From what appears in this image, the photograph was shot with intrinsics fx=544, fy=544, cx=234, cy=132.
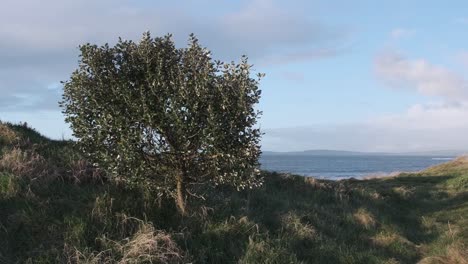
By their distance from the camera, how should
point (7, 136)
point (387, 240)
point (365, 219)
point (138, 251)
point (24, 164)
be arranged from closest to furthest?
point (138, 251) → point (24, 164) → point (387, 240) → point (7, 136) → point (365, 219)

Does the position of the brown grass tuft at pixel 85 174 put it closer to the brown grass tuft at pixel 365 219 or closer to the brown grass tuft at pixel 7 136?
the brown grass tuft at pixel 7 136

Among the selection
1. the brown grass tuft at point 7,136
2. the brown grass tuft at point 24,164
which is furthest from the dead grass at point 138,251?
the brown grass tuft at point 7,136

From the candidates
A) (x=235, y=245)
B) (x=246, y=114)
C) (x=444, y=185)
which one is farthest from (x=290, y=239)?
(x=444, y=185)

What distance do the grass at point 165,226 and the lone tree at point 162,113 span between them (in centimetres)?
87

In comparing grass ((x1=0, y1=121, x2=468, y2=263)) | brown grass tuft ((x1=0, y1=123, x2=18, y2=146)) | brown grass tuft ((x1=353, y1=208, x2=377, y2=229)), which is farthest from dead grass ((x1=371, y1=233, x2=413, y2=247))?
brown grass tuft ((x1=0, y1=123, x2=18, y2=146))

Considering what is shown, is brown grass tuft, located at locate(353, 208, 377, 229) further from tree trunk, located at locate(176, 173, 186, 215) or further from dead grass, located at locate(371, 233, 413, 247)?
tree trunk, located at locate(176, 173, 186, 215)

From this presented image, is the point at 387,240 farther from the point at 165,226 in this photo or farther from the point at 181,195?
the point at 165,226

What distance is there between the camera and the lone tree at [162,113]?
33.2 feet

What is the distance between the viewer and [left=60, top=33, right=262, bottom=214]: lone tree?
10109 mm

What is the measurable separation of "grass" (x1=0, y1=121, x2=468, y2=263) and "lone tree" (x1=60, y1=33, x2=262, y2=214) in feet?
2.84

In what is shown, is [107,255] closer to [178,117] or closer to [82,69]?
[178,117]

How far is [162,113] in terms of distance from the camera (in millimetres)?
10078

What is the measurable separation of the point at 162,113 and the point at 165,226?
2.35 meters

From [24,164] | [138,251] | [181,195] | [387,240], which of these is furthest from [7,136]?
[387,240]
